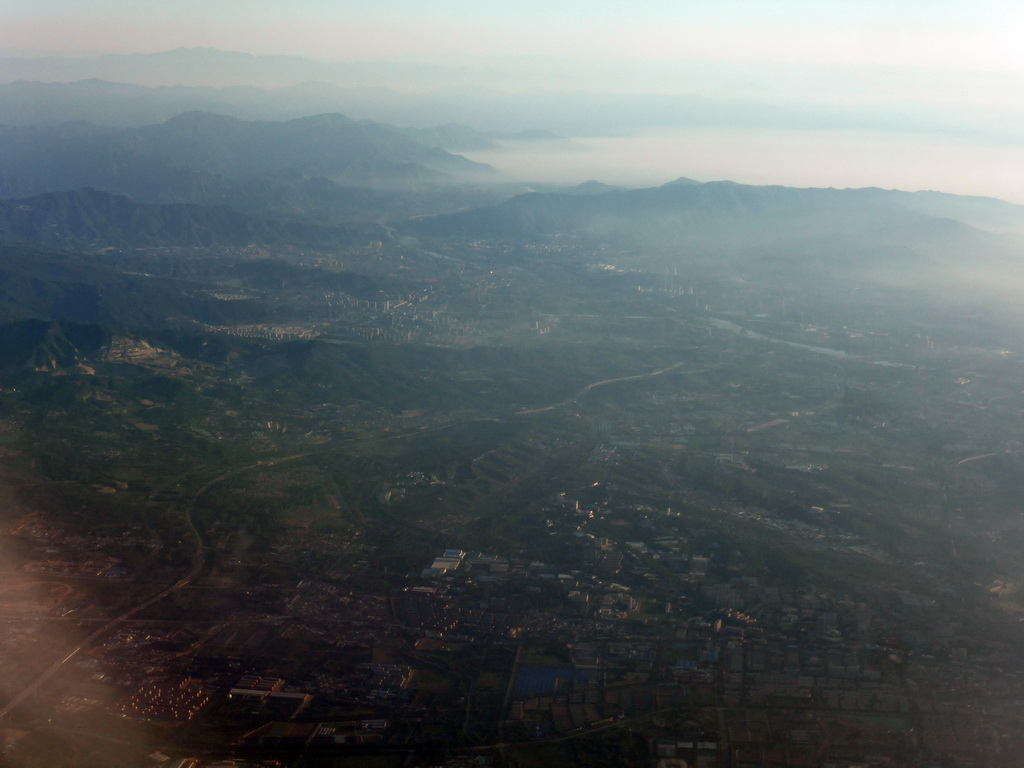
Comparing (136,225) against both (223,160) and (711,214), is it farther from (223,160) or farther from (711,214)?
(711,214)

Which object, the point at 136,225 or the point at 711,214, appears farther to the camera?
the point at 711,214

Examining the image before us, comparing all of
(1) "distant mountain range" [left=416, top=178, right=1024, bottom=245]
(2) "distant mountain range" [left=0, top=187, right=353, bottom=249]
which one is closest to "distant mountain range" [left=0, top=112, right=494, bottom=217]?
(2) "distant mountain range" [left=0, top=187, right=353, bottom=249]

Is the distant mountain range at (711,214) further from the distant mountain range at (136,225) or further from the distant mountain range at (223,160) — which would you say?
the distant mountain range at (223,160)

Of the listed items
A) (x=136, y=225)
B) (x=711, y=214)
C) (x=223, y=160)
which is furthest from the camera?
(x=223, y=160)

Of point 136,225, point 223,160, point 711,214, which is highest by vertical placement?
point 223,160

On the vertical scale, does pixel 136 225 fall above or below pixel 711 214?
below

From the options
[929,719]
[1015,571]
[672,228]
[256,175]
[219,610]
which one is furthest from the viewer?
[256,175]

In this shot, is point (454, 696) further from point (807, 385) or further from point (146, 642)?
point (807, 385)

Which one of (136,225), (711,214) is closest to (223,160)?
(136,225)

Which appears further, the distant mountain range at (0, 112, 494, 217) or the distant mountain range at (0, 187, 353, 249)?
the distant mountain range at (0, 112, 494, 217)

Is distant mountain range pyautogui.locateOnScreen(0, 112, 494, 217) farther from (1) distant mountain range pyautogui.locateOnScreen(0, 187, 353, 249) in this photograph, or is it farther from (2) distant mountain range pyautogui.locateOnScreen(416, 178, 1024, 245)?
(2) distant mountain range pyautogui.locateOnScreen(416, 178, 1024, 245)

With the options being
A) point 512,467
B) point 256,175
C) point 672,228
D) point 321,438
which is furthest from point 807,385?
point 256,175
